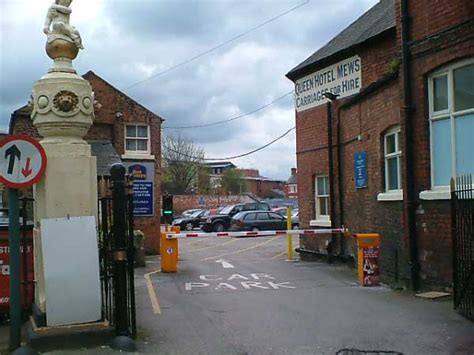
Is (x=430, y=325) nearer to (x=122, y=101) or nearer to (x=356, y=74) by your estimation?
(x=356, y=74)

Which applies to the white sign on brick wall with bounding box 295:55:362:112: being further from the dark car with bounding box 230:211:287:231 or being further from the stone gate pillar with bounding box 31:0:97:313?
the dark car with bounding box 230:211:287:231

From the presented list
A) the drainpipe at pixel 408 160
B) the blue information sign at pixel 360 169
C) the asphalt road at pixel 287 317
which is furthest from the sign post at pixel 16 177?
the blue information sign at pixel 360 169

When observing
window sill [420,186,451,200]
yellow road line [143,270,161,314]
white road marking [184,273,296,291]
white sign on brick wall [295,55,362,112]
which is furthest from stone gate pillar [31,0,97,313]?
white sign on brick wall [295,55,362,112]

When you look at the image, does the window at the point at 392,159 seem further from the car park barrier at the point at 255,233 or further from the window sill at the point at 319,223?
the window sill at the point at 319,223

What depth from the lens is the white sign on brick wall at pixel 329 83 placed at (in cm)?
1650

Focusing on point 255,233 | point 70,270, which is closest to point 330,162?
point 255,233

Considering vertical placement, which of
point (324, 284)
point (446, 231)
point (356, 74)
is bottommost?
point (324, 284)

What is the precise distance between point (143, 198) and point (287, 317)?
12.5m

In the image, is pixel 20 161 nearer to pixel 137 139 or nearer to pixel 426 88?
pixel 426 88

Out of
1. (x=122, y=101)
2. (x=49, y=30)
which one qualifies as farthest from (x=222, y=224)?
(x=49, y=30)

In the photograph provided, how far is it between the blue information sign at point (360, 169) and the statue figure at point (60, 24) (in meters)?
8.42

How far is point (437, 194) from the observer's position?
10.3 m

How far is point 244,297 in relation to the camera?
11.0 metres

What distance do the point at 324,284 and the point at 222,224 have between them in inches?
1001
